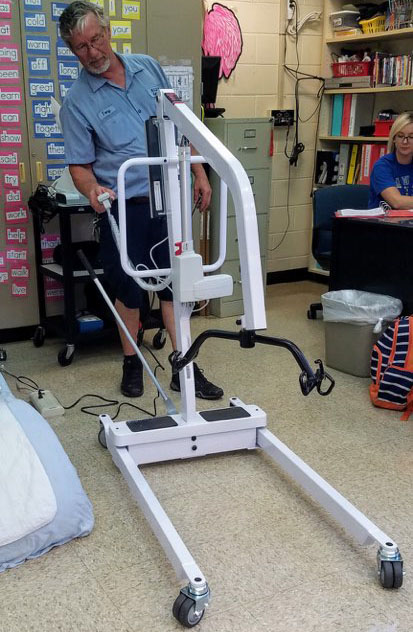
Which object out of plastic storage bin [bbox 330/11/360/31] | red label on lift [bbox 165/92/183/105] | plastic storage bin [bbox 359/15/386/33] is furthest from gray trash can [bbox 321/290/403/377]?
plastic storage bin [bbox 330/11/360/31]

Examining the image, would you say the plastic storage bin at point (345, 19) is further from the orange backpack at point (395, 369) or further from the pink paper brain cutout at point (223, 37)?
the orange backpack at point (395, 369)

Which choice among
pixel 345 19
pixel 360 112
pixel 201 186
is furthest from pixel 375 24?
pixel 201 186

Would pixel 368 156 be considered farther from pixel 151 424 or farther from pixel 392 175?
pixel 151 424

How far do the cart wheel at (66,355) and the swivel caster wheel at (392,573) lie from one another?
209cm

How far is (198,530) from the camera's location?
198cm

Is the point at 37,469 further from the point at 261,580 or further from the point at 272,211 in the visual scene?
the point at 272,211

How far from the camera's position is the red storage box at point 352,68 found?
4.53 metres

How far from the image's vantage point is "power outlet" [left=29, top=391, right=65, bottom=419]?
2.74 meters

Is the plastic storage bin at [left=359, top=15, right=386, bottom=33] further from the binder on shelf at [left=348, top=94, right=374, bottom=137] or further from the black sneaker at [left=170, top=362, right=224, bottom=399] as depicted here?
the black sneaker at [left=170, top=362, right=224, bottom=399]

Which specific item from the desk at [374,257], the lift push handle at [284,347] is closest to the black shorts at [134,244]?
the lift push handle at [284,347]

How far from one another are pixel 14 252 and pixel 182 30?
1.61m

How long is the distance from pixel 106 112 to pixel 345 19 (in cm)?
274

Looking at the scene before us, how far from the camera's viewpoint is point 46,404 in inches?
110

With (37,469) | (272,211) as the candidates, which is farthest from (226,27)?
(37,469)
